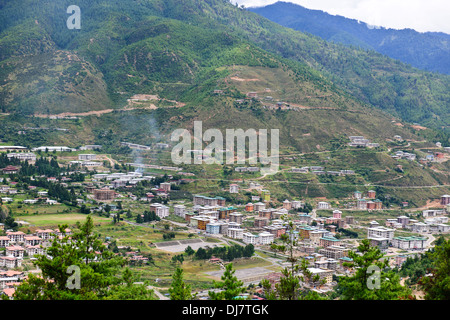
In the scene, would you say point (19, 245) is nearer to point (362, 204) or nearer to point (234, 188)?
point (234, 188)

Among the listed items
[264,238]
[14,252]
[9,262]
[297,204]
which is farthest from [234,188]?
[9,262]

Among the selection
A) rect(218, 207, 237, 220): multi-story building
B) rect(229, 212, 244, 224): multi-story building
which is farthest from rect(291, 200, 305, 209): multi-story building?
rect(229, 212, 244, 224): multi-story building

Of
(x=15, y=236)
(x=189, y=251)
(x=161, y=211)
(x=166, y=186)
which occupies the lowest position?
(x=189, y=251)

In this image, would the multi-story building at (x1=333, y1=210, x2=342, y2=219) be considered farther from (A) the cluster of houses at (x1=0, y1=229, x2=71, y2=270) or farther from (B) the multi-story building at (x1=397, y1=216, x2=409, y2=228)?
(A) the cluster of houses at (x1=0, y1=229, x2=71, y2=270)

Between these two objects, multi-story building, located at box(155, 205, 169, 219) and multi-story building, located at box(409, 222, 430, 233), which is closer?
multi-story building, located at box(155, 205, 169, 219)

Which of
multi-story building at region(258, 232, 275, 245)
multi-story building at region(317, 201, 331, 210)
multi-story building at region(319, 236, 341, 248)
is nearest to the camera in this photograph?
multi-story building at region(319, 236, 341, 248)

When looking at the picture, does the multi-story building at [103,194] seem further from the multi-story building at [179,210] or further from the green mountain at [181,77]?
the green mountain at [181,77]

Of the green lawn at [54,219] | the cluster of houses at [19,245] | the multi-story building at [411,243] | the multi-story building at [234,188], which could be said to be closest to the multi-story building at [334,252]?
the multi-story building at [411,243]

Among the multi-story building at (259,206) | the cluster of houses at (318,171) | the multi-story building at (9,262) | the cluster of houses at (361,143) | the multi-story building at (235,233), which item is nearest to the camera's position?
the multi-story building at (9,262)

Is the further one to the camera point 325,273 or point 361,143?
point 361,143
